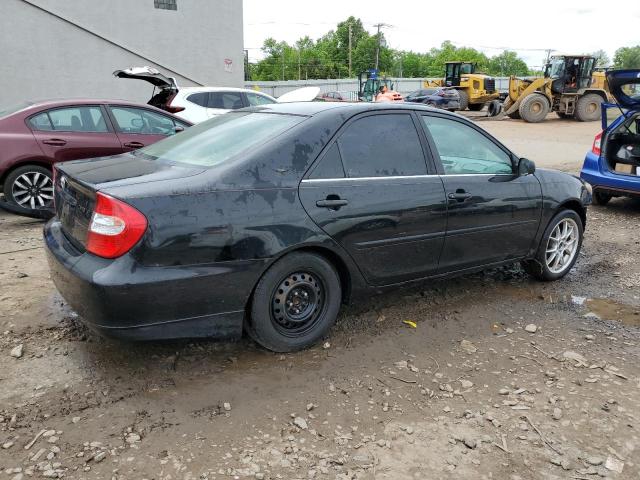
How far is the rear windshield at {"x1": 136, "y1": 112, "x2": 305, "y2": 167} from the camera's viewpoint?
3.43m

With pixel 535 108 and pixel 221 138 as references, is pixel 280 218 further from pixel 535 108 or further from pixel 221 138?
pixel 535 108

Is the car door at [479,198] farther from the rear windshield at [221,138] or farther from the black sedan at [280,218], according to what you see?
the rear windshield at [221,138]

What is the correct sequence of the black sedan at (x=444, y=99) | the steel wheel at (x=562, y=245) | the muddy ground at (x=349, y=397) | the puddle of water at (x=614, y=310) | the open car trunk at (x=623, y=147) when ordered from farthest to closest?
1. the black sedan at (x=444, y=99)
2. the open car trunk at (x=623, y=147)
3. the steel wheel at (x=562, y=245)
4. the puddle of water at (x=614, y=310)
5. the muddy ground at (x=349, y=397)

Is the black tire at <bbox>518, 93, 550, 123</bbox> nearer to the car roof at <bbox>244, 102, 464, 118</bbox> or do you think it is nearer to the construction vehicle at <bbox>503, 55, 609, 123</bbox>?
the construction vehicle at <bbox>503, 55, 609, 123</bbox>

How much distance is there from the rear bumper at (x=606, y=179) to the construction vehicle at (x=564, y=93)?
58.2 feet

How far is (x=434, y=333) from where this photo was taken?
394 centimetres

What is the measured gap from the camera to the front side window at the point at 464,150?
4.09 metres

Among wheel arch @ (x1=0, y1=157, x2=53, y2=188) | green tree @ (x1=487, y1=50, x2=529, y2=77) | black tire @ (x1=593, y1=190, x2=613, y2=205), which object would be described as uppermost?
green tree @ (x1=487, y1=50, x2=529, y2=77)

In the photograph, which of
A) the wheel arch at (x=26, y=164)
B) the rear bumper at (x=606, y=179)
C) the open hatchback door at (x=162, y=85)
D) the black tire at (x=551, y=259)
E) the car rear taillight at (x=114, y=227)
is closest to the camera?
the car rear taillight at (x=114, y=227)

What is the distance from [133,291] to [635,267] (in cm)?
→ 491

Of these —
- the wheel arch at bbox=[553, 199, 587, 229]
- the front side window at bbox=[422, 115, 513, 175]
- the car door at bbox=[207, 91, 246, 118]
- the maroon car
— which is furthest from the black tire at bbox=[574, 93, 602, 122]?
the front side window at bbox=[422, 115, 513, 175]

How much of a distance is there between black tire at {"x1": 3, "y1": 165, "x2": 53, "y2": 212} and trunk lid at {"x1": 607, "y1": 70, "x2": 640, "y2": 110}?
7.02 meters

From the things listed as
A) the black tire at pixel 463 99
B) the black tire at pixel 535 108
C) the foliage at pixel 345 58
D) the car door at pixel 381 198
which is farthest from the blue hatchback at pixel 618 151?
the foliage at pixel 345 58

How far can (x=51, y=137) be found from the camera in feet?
21.6
